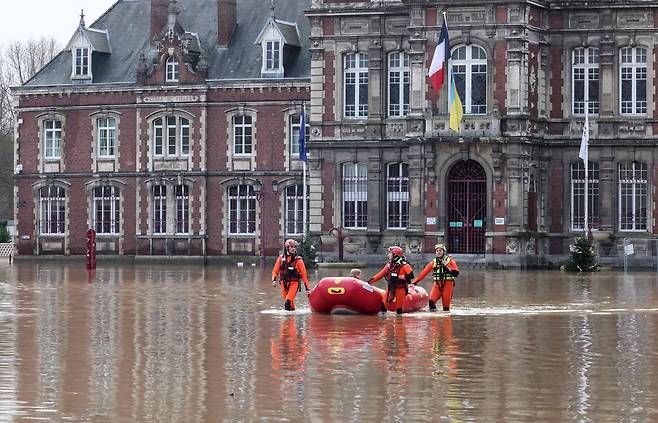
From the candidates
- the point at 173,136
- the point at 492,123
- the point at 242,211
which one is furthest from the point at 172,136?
the point at 492,123

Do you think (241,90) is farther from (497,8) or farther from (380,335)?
(380,335)

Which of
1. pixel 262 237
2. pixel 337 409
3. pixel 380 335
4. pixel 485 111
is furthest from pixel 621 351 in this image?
pixel 262 237

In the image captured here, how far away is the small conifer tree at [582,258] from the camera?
174 feet

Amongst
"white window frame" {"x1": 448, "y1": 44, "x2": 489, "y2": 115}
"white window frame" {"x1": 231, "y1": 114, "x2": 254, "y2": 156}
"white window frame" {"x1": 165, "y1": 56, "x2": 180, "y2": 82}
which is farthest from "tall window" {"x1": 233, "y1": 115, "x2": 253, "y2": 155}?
"white window frame" {"x1": 448, "y1": 44, "x2": 489, "y2": 115}

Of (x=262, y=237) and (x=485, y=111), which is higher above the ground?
(x=485, y=111)

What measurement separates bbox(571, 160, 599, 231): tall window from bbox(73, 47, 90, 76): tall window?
2251cm

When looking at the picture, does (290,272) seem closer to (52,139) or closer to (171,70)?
(171,70)

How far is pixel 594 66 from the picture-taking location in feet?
191

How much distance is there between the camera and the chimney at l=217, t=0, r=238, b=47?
227ft

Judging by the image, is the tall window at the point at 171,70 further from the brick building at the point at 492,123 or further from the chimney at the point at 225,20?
the brick building at the point at 492,123

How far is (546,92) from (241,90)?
46.3ft

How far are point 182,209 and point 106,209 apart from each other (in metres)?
3.46

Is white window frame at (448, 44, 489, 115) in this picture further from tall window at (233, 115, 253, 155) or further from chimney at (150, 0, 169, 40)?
chimney at (150, 0, 169, 40)

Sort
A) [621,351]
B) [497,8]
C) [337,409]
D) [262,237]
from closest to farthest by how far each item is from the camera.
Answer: [337,409], [621,351], [497,8], [262,237]
